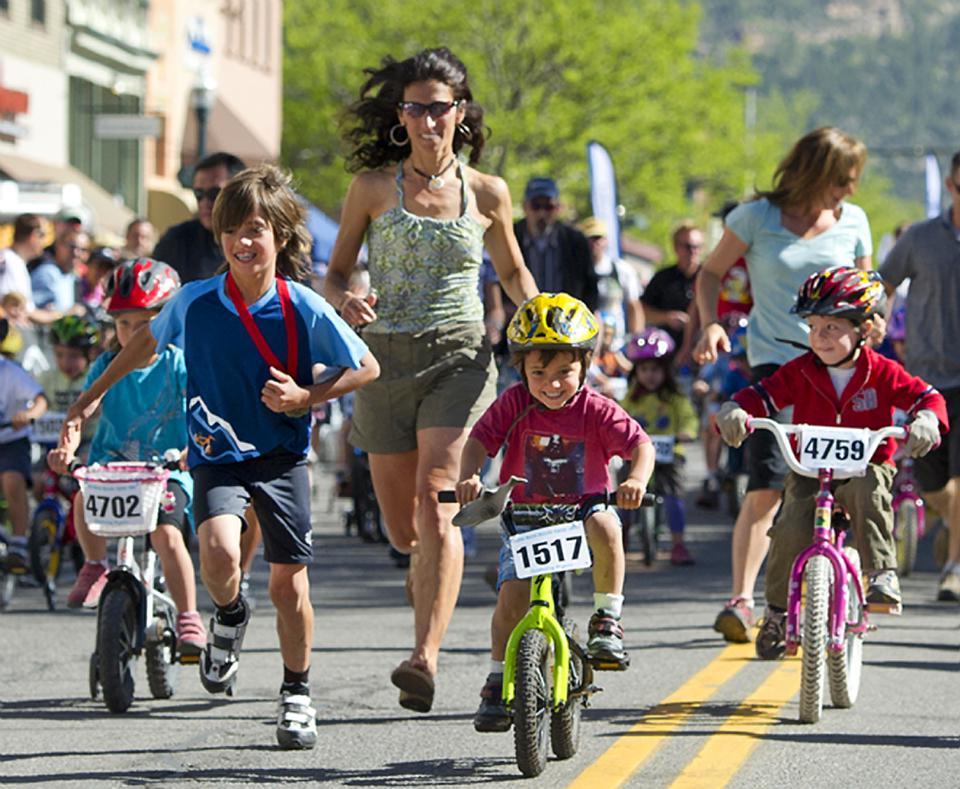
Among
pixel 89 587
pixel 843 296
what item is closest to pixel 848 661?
pixel 843 296

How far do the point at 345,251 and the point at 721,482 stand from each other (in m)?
9.76

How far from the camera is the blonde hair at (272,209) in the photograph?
26.2 feet

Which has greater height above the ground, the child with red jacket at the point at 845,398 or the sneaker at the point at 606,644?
the child with red jacket at the point at 845,398

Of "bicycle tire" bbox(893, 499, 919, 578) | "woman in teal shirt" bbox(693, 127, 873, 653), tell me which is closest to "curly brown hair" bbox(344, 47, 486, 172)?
"woman in teal shirt" bbox(693, 127, 873, 653)

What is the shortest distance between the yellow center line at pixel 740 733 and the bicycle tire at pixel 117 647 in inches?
79.7

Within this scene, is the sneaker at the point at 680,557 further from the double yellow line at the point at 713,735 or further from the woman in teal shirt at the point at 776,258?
the double yellow line at the point at 713,735

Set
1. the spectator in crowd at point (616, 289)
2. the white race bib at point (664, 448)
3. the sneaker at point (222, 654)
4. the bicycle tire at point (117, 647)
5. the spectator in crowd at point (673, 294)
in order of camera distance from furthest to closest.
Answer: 1. the spectator in crowd at point (673, 294)
2. the spectator in crowd at point (616, 289)
3. the white race bib at point (664, 448)
4. the bicycle tire at point (117, 647)
5. the sneaker at point (222, 654)

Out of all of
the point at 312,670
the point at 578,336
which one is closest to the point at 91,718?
the point at 312,670

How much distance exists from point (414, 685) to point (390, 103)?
211cm

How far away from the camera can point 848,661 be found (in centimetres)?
873

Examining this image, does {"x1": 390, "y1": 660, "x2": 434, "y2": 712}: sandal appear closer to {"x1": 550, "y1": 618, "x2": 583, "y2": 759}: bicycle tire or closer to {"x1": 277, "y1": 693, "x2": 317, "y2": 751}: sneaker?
{"x1": 277, "y1": 693, "x2": 317, "y2": 751}: sneaker

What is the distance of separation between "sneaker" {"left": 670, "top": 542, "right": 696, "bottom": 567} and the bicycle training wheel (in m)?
6.31

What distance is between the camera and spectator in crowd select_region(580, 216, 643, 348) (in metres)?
17.0

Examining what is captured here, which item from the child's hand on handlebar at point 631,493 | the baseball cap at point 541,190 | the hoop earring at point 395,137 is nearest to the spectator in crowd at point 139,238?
the baseball cap at point 541,190
